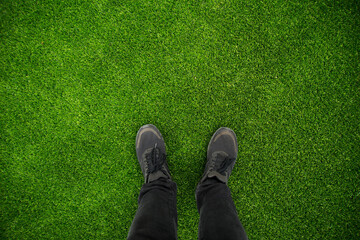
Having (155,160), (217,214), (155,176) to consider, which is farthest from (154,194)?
(217,214)

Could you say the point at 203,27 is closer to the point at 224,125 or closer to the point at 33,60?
the point at 224,125

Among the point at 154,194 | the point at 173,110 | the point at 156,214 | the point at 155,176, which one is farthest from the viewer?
the point at 173,110

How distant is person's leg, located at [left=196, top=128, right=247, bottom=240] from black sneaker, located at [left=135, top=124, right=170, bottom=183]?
1.10 feet

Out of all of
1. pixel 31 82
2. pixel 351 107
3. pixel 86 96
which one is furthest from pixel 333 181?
pixel 31 82

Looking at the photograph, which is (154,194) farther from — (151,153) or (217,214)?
(217,214)

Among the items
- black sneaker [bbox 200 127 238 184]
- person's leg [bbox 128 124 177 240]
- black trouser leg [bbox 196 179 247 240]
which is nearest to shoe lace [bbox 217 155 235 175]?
black sneaker [bbox 200 127 238 184]

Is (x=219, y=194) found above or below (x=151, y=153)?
above

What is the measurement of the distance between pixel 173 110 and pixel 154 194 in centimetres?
69

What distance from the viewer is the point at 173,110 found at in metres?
1.62

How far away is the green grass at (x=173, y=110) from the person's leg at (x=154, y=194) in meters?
0.11

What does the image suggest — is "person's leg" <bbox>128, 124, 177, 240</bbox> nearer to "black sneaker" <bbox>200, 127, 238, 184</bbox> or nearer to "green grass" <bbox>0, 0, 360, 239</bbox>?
"green grass" <bbox>0, 0, 360, 239</bbox>

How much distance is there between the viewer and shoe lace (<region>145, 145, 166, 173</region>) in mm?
1469

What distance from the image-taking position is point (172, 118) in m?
1.62

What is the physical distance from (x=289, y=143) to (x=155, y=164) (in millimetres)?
1180
